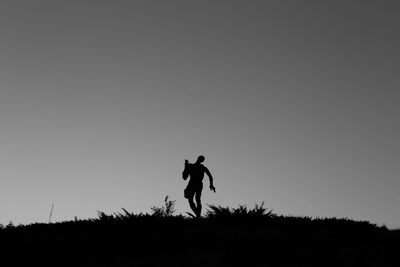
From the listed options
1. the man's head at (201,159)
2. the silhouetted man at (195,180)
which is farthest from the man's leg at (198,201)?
the man's head at (201,159)

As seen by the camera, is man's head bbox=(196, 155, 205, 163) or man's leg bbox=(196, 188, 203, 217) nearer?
man's leg bbox=(196, 188, 203, 217)

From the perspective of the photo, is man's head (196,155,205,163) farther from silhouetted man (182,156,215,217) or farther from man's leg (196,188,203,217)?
man's leg (196,188,203,217)

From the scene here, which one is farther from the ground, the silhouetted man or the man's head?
the man's head

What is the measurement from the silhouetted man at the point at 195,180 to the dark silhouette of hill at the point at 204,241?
75cm

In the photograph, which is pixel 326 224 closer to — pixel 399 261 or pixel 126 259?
pixel 399 261

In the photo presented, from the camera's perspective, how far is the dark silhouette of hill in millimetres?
10016

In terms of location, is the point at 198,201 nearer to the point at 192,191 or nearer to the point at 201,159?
the point at 192,191

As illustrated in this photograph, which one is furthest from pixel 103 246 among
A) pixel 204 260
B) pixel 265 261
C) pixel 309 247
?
pixel 309 247

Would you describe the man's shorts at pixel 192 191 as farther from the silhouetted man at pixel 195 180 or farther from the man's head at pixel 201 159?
the man's head at pixel 201 159

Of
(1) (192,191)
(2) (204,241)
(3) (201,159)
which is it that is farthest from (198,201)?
(2) (204,241)

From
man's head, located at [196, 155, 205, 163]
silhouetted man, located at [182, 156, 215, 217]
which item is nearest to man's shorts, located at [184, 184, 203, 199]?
silhouetted man, located at [182, 156, 215, 217]

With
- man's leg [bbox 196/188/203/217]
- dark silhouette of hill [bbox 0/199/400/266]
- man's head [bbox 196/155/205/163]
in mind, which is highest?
man's head [bbox 196/155/205/163]

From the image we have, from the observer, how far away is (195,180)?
16047 millimetres

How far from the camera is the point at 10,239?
1278 cm
